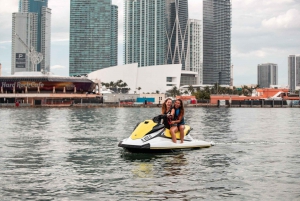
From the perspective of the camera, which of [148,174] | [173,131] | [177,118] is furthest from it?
[177,118]

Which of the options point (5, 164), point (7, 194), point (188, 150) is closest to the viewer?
point (7, 194)

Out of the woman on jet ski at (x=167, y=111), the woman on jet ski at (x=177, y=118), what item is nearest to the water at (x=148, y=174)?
the woman on jet ski at (x=177, y=118)

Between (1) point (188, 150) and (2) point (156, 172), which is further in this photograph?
(1) point (188, 150)

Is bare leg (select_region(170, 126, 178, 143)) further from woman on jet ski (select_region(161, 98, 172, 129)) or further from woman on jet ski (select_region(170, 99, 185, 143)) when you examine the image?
woman on jet ski (select_region(161, 98, 172, 129))

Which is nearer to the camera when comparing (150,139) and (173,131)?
(150,139)

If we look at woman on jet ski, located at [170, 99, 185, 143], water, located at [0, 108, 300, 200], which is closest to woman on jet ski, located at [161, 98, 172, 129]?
woman on jet ski, located at [170, 99, 185, 143]

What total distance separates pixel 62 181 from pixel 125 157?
19.9 feet

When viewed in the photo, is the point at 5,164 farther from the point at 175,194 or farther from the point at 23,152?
the point at 175,194

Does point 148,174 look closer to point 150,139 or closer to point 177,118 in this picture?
point 150,139

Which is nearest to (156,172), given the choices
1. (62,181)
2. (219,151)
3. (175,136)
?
(62,181)

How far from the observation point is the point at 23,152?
24203mm

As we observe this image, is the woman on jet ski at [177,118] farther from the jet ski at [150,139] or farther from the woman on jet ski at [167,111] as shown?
the jet ski at [150,139]

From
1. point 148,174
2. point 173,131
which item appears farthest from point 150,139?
point 148,174

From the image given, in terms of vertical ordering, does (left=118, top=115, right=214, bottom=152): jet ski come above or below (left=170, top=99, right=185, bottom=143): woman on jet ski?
below
